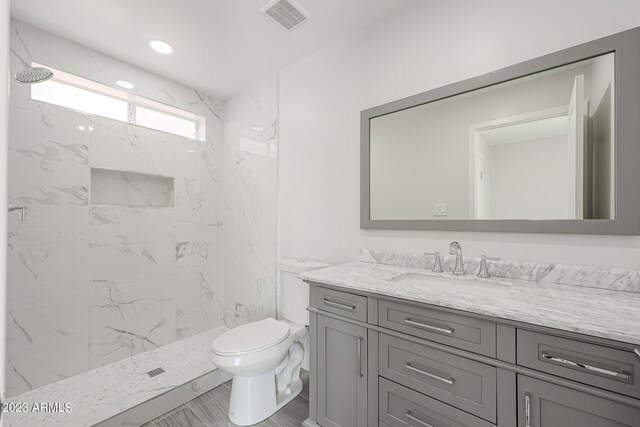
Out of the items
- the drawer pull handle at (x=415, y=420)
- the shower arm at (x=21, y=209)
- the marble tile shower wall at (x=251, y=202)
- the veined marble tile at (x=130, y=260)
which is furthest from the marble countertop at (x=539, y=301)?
the shower arm at (x=21, y=209)

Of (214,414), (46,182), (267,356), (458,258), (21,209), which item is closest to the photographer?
(458,258)

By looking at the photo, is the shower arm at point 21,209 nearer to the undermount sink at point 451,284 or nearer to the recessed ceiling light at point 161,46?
the recessed ceiling light at point 161,46

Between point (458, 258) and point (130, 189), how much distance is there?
2666 mm

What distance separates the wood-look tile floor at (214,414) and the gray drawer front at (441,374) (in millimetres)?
871

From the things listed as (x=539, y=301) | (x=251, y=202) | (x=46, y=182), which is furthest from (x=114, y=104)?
(x=539, y=301)

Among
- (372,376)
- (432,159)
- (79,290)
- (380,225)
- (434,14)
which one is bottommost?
(372,376)

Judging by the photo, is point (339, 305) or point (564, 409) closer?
point (564, 409)

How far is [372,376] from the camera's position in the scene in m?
1.30

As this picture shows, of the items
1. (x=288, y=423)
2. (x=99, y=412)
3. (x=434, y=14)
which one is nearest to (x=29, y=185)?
(x=99, y=412)

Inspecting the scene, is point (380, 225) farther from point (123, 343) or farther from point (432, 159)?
point (123, 343)

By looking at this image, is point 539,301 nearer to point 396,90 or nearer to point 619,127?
point 619,127

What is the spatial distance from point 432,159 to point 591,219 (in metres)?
0.77

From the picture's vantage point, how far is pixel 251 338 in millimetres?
1746

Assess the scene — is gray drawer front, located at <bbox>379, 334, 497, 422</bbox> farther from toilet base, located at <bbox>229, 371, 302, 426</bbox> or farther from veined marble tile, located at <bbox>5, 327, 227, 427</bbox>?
veined marble tile, located at <bbox>5, 327, 227, 427</bbox>
